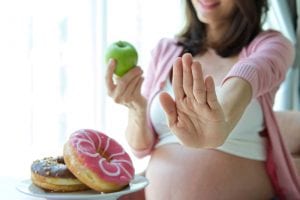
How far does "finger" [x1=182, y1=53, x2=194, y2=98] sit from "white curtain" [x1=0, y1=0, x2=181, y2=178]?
1.03 meters

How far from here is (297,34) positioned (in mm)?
1941

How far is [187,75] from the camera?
783 mm

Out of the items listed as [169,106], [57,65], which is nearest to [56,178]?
[169,106]

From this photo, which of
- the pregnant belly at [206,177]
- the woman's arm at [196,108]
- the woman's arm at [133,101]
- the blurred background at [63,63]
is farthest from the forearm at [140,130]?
the blurred background at [63,63]

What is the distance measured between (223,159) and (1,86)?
2.89ft

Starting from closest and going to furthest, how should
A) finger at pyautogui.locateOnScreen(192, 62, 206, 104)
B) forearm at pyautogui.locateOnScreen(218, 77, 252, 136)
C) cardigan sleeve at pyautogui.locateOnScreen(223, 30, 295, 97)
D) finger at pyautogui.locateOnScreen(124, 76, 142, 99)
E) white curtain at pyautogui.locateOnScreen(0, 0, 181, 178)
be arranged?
1. finger at pyautogui.locateOnScreen(192, 62, 206, 104)
2. forearm at pyautogui.locateOnScreen(218, 77, 252, 136)
3. cardigan sleeve at pyautogui.locateOnScreen(223, 30, 295, 97)
4. finger at pyautogui.locateOnScreen(124, 76, 142, 99)
5. white curtain at pyautogui.locateOnScreen(0, 0, 181, 178)

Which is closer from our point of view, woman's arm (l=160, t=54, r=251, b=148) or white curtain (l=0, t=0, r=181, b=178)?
woman's arm (l=160, t=54, r=251, b=148)

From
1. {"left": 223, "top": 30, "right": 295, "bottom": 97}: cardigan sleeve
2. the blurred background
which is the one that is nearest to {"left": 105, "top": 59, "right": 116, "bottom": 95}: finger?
{"left": 223, "top": 30, "right": 295, "bottom": 97}: cardigan sleeve

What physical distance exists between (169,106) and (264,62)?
0.36 metres

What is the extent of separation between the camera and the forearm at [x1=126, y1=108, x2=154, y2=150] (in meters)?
1.30

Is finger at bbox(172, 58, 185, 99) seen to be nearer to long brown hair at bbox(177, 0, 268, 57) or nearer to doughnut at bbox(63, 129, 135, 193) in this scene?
doughnut at bbox(63, 129, 135, 193)

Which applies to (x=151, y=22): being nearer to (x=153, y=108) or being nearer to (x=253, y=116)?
(x=153, y=108)

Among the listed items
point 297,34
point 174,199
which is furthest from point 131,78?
point 297,34

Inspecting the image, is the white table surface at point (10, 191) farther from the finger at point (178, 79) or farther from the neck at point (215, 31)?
the neck at point (215, 31)
